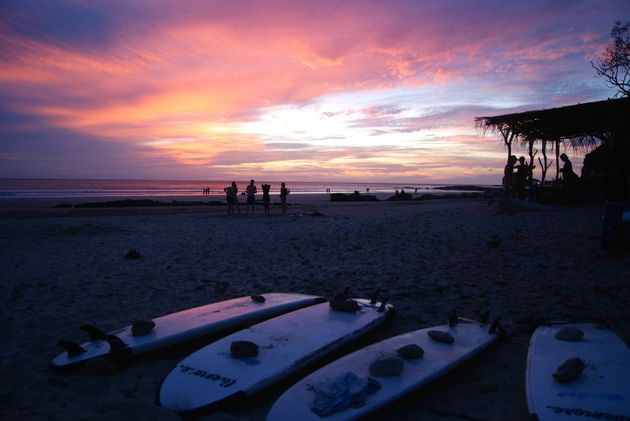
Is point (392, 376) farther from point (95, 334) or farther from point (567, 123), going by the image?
point (567, 123)

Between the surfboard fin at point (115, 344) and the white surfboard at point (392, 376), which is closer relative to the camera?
the white surfboard at point (392, 376)

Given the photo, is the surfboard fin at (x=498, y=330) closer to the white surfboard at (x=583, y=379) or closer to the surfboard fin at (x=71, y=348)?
the white surfboard at (x=583, y=379)

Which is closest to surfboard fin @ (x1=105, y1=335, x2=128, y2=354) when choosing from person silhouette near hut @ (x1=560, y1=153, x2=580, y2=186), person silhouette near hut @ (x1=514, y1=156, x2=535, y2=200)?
person silhouette near hut @ (x1=514, y1=156, x2=535, y2=200)

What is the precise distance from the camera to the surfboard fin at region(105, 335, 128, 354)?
3.31 meters

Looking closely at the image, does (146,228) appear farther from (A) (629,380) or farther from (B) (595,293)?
(A) (629,380)

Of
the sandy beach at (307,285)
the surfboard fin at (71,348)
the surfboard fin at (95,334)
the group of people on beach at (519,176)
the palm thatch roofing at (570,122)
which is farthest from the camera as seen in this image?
the group of people on beach at (519,176)

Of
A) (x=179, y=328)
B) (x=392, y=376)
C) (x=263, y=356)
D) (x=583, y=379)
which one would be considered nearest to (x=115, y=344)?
(x=179, y=328)

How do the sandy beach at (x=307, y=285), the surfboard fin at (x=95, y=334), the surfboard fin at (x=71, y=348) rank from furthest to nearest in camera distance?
the surfboard fin at (x=95, y=334) < the surfboard fin at (x=71, y=348) < the sandy beach at (x=307, y=285)

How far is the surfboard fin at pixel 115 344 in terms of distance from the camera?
3309 mm

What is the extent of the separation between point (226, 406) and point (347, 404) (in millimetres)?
748

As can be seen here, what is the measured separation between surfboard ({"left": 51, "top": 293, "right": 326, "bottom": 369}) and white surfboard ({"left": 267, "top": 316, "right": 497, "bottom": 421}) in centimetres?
128

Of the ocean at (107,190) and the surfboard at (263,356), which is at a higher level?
the ocean at (107,190)

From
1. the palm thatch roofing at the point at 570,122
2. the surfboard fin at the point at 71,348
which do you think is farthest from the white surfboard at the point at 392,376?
the palm thatch roofing at the point at 570,122

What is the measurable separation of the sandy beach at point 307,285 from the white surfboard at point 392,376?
5.7 inches
